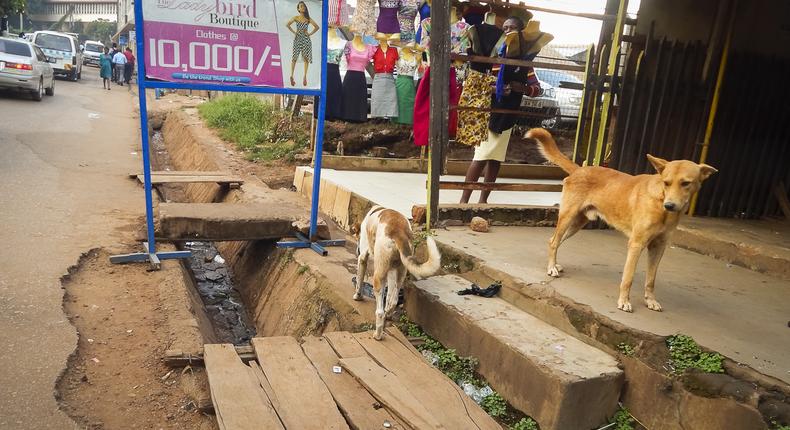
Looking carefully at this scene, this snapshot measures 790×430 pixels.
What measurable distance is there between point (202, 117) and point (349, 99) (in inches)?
382

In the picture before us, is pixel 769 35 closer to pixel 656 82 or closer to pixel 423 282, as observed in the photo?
pixel 656 82

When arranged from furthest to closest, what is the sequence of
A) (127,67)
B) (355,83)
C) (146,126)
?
(127,67) → (355,83) → (146,126)

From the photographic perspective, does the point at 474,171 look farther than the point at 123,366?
Yes

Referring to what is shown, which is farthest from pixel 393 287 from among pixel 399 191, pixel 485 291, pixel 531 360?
pixel 399 191

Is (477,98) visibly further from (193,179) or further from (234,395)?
(193,179)

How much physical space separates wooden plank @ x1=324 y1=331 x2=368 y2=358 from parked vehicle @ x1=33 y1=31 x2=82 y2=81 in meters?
26.3

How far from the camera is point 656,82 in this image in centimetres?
568

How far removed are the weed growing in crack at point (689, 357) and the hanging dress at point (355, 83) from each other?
230 inches

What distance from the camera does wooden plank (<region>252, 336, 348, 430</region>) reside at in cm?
285

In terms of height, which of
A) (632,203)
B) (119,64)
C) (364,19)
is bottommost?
(632,203)

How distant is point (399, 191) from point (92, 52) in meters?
38.1

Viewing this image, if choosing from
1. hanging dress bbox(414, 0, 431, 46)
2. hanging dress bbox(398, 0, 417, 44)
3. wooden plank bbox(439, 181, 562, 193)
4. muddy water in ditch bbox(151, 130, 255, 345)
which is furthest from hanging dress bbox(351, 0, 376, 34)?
muddy water in ditch bbox(151, 130, 255, 345)

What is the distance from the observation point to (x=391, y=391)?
3.11 metres

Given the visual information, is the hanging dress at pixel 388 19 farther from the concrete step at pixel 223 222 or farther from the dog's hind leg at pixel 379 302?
the dog's hind leg at pixel 379 302
